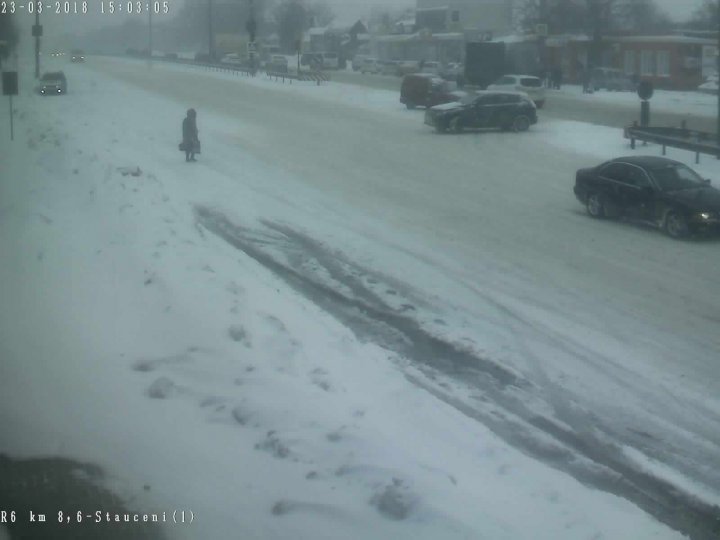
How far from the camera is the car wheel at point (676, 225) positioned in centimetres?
1524

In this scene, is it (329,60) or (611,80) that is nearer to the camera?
(611,80)

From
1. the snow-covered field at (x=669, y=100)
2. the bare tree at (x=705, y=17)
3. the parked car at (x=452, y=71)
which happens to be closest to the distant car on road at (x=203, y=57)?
the snow-covered field at (x=669, y=100)

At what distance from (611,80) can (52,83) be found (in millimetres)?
36302

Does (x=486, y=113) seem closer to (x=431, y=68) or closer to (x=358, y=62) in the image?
(x=431, y=68)

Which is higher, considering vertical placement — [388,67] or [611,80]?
[388,67]

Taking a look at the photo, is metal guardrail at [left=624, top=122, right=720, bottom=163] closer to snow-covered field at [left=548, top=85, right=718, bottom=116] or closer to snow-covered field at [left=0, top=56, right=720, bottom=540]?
snow-covered field at [left=0, top=56, right=720, bottom=540]

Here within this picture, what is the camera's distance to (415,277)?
12.7m

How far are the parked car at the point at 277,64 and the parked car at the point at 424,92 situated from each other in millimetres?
11453

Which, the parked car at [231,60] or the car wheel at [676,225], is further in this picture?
the parked car at [231,60]

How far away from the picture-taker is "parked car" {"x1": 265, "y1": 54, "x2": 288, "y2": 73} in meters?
51.0

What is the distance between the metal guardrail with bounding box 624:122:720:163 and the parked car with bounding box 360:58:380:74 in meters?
45.9

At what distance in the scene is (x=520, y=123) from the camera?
33.1 m

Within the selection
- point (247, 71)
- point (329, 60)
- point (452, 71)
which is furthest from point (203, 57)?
point (329, 60)

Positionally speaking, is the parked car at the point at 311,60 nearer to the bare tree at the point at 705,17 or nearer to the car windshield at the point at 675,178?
the bare tree at the point at 705,17
